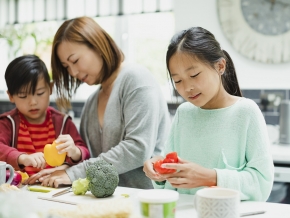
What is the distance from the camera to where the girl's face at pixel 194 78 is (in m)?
1.48

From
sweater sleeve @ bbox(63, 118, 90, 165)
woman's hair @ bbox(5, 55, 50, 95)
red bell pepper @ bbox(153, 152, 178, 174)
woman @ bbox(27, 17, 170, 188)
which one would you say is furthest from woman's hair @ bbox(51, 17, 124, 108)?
red bell pepper @ bbox(153, 152, 178, 174)

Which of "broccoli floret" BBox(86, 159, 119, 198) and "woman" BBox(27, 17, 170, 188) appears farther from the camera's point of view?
"woman" BBox(27, 17, 170, 188)

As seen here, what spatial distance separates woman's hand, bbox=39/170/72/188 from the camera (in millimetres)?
1612

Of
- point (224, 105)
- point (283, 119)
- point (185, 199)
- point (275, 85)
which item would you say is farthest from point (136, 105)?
point (275, 85)

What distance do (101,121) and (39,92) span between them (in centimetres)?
31

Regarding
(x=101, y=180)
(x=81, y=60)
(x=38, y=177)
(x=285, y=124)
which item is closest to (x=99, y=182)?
(x=101, y=180)

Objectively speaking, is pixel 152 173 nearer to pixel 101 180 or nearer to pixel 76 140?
pixel 101 180

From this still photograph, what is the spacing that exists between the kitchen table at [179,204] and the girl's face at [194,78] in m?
0.34

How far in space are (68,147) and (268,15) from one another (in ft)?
6.74

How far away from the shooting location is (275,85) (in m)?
3.18

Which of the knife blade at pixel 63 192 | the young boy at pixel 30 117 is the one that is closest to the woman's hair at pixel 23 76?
the young boy at pixel 30 117

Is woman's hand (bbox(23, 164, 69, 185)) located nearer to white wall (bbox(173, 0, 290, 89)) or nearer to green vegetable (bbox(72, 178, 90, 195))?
green vegetable (bbox(72, 178, 90, 195))

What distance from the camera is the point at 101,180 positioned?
55.2 inches

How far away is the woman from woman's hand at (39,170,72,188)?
0.05 meters
